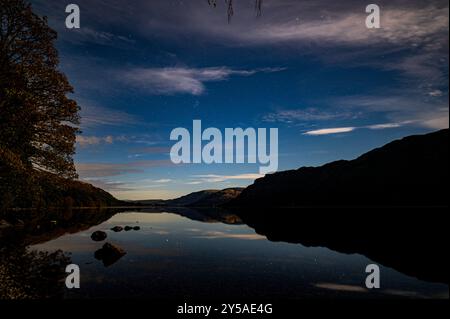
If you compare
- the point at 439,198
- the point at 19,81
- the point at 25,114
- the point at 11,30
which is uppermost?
the point at 11,30

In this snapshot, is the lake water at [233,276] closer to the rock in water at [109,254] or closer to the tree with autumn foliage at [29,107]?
the rock in water at [109,254]

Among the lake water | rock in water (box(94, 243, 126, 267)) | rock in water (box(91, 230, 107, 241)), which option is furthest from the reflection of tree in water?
rock in water (box(91, 230, 107, 241))

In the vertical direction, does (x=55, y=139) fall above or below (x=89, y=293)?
above

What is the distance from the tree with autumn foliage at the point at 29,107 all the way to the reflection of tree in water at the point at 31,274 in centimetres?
381

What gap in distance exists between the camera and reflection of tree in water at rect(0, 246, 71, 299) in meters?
13.0

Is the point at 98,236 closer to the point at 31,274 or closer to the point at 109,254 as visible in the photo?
the point at 109,254

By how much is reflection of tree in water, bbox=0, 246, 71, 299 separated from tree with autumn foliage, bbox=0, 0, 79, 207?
3811 mm

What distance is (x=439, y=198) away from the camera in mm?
177375

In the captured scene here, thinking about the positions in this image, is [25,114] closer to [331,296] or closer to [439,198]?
[331,296]

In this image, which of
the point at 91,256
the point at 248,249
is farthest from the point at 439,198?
the point at 91,256

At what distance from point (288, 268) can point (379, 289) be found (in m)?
6.00

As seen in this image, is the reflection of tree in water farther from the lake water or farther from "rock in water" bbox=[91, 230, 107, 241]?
"rock in water" bbox=[91, 230, 107, 241]

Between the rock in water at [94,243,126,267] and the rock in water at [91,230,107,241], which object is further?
the rock in water at [91,230,107,241]
